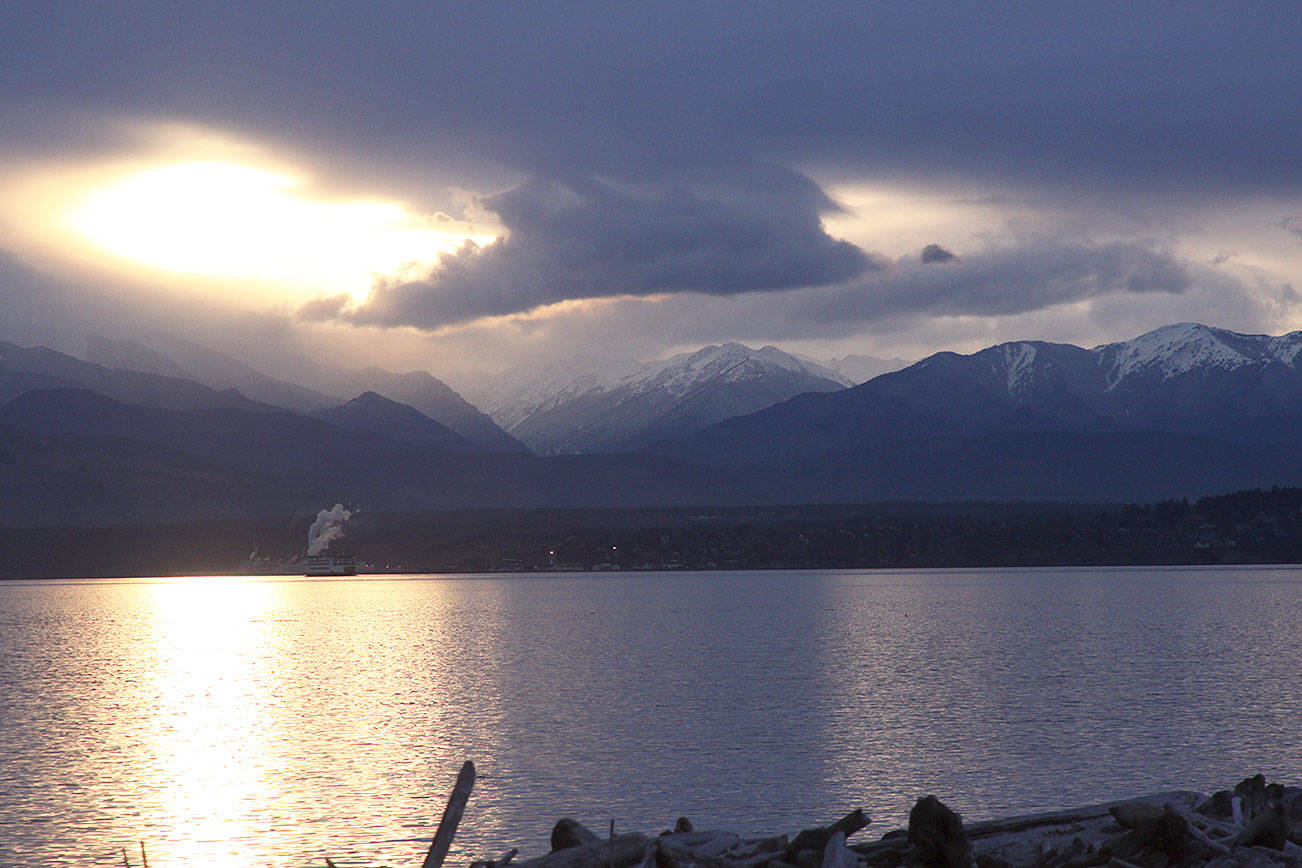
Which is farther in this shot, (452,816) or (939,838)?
(939,838)

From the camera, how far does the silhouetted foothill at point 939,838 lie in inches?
859

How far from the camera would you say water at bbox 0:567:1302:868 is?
42.6 metres

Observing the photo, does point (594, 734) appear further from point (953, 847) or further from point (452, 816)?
point (452, 816)

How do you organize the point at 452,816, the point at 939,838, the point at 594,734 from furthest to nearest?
1. the point at 594,734
2. the point at 939,838
3. the point at 452,816

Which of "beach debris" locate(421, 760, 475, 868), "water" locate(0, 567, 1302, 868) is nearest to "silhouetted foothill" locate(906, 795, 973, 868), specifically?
"beach debris" locate(421, 760, 475, 868)

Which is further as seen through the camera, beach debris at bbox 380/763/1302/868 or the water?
the water

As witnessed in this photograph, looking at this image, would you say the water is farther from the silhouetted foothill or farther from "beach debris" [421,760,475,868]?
"beach debris" [421,760,475,868]

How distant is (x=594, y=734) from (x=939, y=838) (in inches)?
1620

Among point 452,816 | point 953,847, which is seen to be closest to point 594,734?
point 953,847

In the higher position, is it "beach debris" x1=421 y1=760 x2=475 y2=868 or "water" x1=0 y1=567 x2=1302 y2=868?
"beach debris" x1=421 y1=760 x2=475 y2=868

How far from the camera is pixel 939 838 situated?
71.8 feet

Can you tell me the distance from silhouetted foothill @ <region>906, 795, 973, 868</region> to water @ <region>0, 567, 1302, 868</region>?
1824 cm

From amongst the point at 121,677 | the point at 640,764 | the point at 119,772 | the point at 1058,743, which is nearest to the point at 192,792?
the point at 119,772

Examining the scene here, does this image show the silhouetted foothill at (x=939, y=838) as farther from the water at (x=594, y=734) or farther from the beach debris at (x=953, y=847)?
the water at (x=594, y=734)
